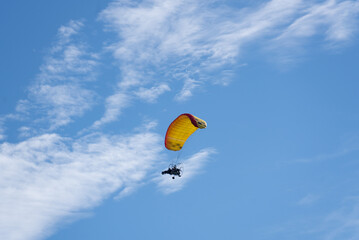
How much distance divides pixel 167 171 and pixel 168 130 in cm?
567

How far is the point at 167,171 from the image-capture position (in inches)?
3371

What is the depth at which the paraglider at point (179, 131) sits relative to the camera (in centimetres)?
8350

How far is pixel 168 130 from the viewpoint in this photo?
85.1 metres

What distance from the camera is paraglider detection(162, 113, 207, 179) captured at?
8350cm

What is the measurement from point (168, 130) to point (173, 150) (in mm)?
3642

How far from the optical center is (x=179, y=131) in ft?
281

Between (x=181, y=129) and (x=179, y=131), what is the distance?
394 mm

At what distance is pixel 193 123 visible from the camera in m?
82.8

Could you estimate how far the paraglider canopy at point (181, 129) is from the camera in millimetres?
83375

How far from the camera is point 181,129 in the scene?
281ft

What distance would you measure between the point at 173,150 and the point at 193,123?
6.44 meters

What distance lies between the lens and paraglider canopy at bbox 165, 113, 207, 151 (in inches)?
3282

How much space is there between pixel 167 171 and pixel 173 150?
132 inches
